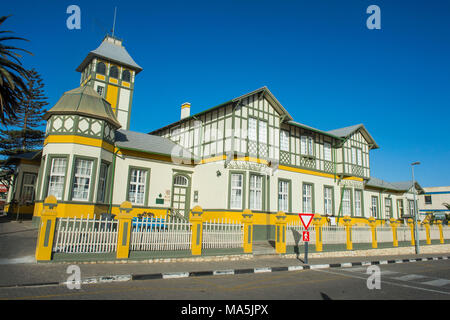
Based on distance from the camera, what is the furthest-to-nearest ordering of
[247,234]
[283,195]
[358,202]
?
[358,202]
[283,195]
[247,234]

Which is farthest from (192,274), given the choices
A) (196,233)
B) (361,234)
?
(361,234)

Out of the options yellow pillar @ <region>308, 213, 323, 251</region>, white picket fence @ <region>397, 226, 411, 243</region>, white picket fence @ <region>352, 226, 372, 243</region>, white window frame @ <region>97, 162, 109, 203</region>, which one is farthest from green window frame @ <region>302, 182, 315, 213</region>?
white window frame @ <region>97, 162, 109, 203</region>

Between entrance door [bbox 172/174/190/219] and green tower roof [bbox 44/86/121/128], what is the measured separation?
579 cm

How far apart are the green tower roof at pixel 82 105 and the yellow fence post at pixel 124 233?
23.1 feet

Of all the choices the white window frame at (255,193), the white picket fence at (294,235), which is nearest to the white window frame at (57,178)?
the white window frame at (255,193)

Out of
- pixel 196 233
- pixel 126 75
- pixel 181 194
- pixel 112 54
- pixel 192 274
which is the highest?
pixel 112 54

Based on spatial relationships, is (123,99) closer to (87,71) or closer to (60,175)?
(87,71)

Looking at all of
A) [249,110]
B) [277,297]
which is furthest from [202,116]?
[277,297]

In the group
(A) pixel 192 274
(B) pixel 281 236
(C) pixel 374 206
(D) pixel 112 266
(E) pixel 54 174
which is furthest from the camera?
(C) pixel 374 206

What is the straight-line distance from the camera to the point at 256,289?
7.36 m

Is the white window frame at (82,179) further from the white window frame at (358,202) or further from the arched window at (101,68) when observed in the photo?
the white window frame at (358,202)

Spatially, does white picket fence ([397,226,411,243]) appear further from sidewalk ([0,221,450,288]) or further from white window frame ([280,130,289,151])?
white window frame ([280,130,289,151])

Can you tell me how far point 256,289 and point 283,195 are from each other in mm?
13696

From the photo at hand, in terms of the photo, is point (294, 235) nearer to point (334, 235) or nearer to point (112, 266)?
point (334, 235)
